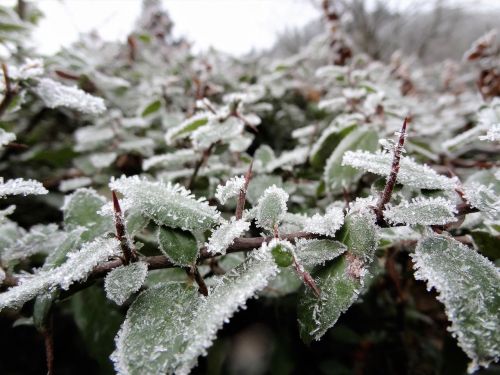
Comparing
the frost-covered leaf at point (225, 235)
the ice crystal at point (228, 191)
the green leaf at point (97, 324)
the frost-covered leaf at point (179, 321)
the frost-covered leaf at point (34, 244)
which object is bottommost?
the green leaf at point (97, 324)

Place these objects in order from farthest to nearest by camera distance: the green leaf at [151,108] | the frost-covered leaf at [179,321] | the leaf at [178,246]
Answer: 1. the green leaf at [151,108]
2. the leaf at [178,246]
3. the frost-covered leaf at [179,321]

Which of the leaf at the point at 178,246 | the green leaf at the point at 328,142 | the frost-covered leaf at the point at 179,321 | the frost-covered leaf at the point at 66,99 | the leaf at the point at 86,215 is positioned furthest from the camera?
the green leaf at the point at 328,142

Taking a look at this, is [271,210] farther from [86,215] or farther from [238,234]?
[86,215]

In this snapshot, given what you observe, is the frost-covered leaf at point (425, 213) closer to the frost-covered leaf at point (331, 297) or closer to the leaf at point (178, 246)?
the frost-covered leaf at point (331, 297)

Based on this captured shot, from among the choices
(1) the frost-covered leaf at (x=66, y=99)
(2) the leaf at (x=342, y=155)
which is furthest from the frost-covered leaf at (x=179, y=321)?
(1) the frost-covered leaf at (x=66, y=99)

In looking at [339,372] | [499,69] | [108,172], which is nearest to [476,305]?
[339,372]

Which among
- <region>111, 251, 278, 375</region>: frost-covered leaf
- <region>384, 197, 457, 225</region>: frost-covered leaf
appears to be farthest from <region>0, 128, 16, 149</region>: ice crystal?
<region>384, 197, 457, 225</region>: frost-covered leaf
